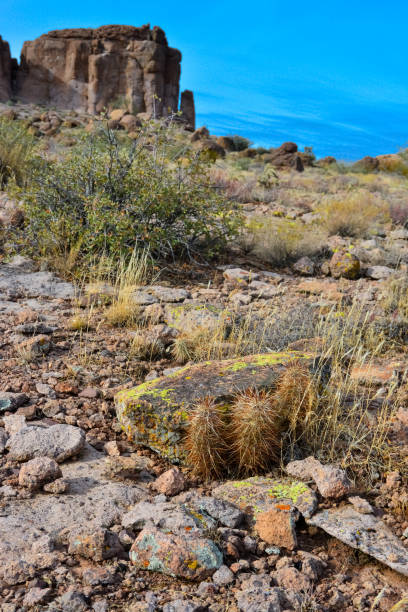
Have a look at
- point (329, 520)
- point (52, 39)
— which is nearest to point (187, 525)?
point (329, 520)

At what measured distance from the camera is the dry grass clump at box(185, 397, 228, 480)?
2.78 m

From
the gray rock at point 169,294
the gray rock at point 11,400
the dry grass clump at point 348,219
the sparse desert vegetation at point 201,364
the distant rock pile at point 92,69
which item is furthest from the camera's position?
the distant rock pile at point 92,69

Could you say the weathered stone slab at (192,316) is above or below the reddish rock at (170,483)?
above

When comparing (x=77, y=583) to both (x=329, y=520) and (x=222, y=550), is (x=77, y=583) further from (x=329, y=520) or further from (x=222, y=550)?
(x=329, y=520)

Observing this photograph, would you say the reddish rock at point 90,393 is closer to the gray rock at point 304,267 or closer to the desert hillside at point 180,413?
the desert hillside at point 180,413

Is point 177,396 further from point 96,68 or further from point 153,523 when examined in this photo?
point 96,68

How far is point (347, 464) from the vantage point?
2.84 m

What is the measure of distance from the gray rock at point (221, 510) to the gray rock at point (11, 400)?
56.4 inches

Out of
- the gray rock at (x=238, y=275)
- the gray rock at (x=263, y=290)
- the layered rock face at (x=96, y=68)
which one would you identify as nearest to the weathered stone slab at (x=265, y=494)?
the gray rock at (x=263, y=290)

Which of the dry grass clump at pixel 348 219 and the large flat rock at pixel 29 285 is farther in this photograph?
the dry grass clump at pixel 348 219

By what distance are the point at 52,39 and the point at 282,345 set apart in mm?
47554

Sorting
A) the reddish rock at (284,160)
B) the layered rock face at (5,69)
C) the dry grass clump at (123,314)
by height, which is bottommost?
the dry grass clump at (123,314)

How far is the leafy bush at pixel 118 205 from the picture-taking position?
20.0ft

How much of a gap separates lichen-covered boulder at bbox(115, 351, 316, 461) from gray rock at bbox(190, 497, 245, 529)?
18.2 inches
